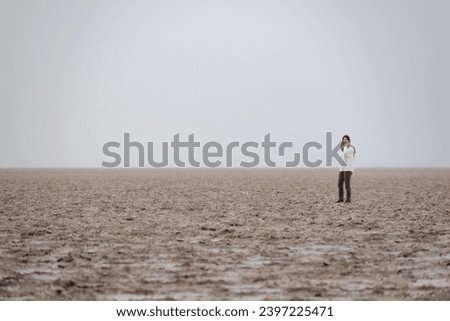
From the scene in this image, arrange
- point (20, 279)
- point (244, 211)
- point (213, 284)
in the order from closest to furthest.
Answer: point (213, 284) → point (20, 279) → point (244, 211)

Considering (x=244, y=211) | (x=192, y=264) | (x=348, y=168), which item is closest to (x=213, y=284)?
(x=192, y=264)

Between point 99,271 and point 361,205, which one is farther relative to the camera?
point 361,205

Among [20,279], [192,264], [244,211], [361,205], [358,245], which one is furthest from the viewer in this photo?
[361,205]

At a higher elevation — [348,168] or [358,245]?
[348,168]

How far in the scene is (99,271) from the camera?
22.7ft

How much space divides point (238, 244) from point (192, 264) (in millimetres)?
1806

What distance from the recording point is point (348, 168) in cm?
1508

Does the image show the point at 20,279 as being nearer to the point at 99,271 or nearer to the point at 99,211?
the point at 99,271

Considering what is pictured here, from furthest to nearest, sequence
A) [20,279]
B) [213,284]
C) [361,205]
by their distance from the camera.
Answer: [361,205], [20,279], [213,284]

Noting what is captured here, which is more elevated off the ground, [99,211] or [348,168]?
[348,168]
